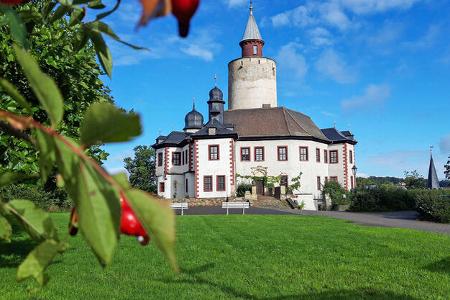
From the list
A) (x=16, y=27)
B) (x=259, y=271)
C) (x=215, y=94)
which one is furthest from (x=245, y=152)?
(x=16, y=27)

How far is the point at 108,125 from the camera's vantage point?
69 centimetres

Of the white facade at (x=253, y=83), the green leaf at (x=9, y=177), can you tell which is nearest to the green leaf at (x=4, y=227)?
the green leaf at (x=9, y=177)

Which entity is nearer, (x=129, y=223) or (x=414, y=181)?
(x=129, y=223)

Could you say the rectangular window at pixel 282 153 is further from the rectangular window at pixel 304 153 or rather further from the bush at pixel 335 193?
the bush at pixel 335 193

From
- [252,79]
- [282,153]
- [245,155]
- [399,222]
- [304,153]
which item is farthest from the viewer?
[252,79]

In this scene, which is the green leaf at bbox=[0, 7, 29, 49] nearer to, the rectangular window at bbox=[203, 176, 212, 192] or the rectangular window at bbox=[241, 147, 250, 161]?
the rectangular window at bbox=[203, 176, 212, 192]

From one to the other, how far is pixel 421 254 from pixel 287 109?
34.2m

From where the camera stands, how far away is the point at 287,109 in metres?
43.7

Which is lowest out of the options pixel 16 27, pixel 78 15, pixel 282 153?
pixel 16 27

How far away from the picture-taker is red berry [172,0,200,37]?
48 centimetres

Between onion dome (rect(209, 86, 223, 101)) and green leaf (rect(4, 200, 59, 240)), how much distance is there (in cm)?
4254

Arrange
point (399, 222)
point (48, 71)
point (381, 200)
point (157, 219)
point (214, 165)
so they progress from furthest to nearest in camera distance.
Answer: point (214, 165), point (381, 200), point (399, 222), point (48, 71), point (157, 219)

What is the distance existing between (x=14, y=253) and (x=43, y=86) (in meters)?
10.2

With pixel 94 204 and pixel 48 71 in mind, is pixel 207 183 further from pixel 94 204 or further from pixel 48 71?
A: pixel 94 204
